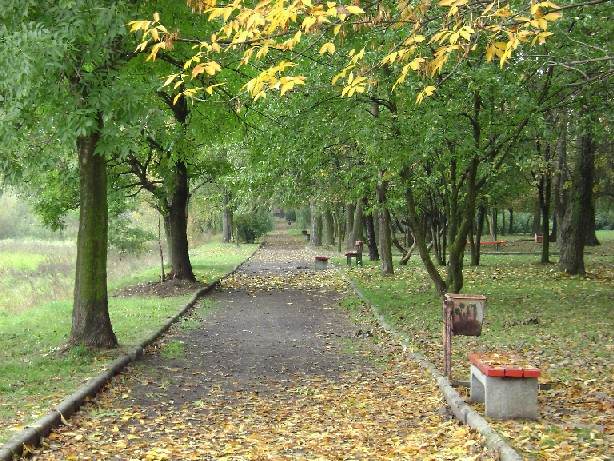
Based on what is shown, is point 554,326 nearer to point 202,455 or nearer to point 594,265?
point 202,455

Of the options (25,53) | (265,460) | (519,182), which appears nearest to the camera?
(265,460)

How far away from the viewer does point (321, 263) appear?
27.5 m

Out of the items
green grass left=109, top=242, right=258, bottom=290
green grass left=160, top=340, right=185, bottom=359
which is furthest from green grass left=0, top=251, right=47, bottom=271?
green grass left=160, top=340, right=185, bottom=359

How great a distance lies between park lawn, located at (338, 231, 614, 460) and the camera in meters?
5.97

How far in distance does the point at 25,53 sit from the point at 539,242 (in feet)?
124

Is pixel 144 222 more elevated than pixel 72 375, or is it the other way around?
pixel 144 222

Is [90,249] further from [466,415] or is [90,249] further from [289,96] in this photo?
[466,415]

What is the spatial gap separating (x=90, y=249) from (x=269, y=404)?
3800 mm

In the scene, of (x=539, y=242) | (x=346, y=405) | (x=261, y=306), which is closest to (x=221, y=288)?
(x=261, y=306)

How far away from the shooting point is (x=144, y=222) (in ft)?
116

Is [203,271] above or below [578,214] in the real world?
below

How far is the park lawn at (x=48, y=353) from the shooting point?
285 inches

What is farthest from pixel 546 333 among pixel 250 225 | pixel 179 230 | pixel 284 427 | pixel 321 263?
pixel 250 225

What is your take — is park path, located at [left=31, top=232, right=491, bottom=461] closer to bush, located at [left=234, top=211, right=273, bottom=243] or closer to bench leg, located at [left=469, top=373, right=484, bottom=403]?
bench leg, located at [left=469, top=373, right=484, bottom=403]
